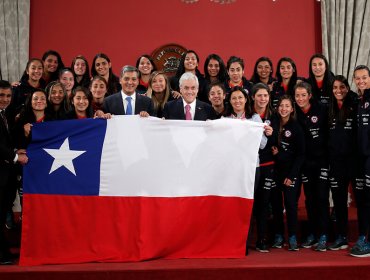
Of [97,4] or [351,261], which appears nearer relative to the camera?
[351,261]

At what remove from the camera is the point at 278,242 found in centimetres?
461

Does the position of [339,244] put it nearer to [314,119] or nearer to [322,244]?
[322,244]

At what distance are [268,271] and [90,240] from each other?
1359 mm

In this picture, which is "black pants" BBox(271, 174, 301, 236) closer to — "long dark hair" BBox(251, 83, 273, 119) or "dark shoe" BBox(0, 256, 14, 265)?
"long dark hair" BBox(251, 83, 273, 119)

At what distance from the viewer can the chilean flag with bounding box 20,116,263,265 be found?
410 centimetres

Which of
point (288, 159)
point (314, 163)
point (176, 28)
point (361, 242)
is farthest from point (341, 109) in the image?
point (176, 28)

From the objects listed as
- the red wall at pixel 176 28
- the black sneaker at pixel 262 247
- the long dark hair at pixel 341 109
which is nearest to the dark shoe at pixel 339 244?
the black sneaker at pixel 262 247

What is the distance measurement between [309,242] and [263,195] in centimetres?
60

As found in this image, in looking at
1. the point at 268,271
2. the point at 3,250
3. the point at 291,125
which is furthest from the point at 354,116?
the point at 3,250

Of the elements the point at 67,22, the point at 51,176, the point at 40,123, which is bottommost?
the point at 51,176

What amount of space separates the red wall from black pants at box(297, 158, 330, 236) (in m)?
2.66

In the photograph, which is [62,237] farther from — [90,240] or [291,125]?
[291,125]

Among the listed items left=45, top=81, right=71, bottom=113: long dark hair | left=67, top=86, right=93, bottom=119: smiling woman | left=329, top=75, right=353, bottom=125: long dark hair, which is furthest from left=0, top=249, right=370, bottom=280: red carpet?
left=45, top=81, right=71, bottom=113: long dark hair

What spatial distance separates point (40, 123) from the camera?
Answer: 4309mm
